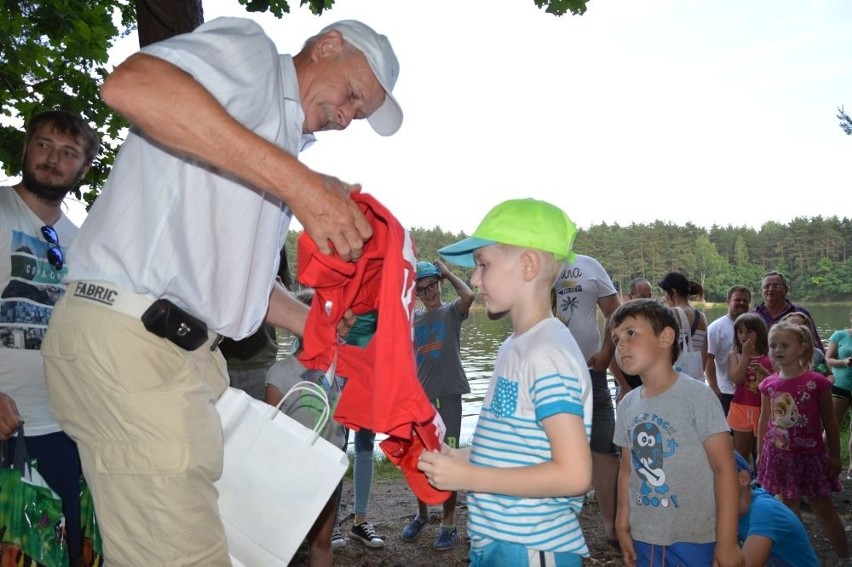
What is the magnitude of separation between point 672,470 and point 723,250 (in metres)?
59.2

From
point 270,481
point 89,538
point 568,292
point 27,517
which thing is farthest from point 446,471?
point 568,292

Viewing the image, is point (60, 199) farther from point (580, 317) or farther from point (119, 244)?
point (580, 317)

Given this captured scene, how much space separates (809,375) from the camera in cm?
561

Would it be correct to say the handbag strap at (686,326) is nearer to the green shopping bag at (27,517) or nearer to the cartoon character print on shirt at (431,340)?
the cartoon character print on shirt at (431,340)

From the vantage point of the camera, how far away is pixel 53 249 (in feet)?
11.6

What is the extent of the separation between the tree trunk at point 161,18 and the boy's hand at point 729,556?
4453mm

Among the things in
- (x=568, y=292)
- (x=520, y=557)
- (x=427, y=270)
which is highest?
(x=427, y=270)

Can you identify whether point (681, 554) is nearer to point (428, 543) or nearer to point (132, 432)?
point (132, 432)

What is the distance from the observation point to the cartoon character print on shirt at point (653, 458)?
330cm

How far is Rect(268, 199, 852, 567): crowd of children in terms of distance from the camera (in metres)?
2.07

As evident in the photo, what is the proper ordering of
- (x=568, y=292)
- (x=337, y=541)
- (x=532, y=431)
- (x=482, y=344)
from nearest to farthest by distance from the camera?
(x=532, y=431)
(x=337, y=541)
(x=568, y=292)
(x=482, y=344)

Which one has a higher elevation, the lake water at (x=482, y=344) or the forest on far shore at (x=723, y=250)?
the forest on far shore at (x=723, y=250)

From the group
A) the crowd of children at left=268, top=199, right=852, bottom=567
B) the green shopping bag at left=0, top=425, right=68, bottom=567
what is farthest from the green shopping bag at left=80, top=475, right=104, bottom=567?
the crowd of children at left=268, top=199, right=852, bottom=567

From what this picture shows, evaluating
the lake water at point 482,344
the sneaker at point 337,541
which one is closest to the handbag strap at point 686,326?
the sneaker at point 337,541
